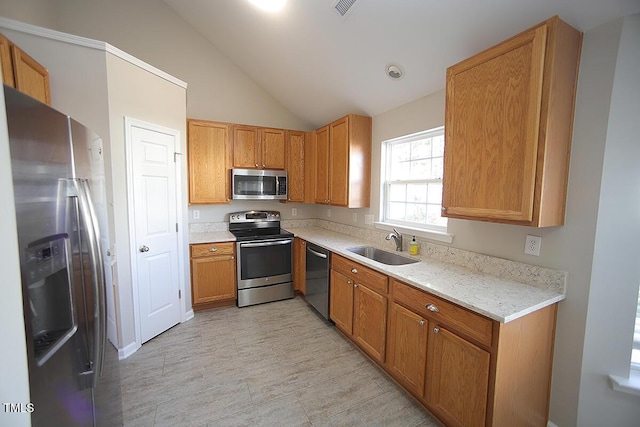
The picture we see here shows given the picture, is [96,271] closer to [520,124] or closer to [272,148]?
[520,124]

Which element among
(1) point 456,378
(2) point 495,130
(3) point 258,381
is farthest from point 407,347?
(2) point 495,130

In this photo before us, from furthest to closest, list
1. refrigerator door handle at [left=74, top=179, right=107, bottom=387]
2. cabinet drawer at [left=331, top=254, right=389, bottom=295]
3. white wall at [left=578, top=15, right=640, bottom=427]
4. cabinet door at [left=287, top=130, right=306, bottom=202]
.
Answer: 1. cabinet door at [left=287, top=130, right=306, bottom=202]
2. cabinet drawer at [left=331, top=254, right=389, bottom=295]
3. white wall at [left=578, top=15, right=640, bottom=427]
4. refrigerator door handle at [left=74, top=179, right=107, bottom=387]

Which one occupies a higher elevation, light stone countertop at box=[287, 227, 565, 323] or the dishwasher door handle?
light stone countertop at box=[287, 227, 565, 323]

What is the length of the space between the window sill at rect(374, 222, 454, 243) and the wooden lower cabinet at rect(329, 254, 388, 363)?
65 cm

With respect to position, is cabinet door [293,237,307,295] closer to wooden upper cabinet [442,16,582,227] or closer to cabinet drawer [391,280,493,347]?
Answer: cabinet drawer [391,280,493,347]

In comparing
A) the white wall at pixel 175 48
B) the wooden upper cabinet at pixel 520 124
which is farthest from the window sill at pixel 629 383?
the white wall at pixel 175 48

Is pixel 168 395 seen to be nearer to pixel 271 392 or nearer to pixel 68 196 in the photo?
pixel 271 392

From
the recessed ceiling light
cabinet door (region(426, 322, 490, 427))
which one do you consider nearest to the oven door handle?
cabinet door (region(426, 322, 490, 427))

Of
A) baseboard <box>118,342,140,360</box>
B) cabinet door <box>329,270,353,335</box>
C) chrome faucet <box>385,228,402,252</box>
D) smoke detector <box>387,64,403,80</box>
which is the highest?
smoke detector <box>387,64,403,80</box>

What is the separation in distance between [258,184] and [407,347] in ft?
9.04

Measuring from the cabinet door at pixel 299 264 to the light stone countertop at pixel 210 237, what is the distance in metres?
0.86

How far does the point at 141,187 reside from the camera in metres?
2.51

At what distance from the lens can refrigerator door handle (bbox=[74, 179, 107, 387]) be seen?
38.9 inches

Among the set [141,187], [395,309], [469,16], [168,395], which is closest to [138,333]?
[168,395]
